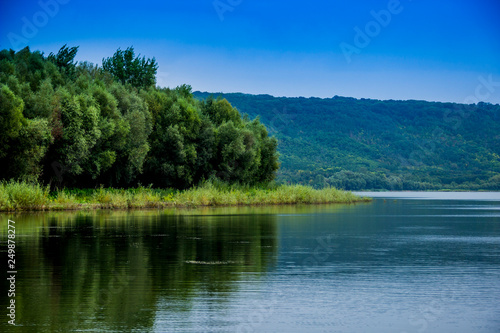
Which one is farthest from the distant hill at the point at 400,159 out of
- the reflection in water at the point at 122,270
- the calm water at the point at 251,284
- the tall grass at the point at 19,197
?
the calm water at the point at 251,284

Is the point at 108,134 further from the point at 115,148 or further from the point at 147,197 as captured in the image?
the point at 147,197

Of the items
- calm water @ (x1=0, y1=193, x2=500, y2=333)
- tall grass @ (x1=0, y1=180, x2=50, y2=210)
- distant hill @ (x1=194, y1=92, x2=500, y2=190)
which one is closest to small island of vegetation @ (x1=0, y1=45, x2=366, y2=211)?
tall grass @ (x1=0, y1=180, x2=50, y2=210)

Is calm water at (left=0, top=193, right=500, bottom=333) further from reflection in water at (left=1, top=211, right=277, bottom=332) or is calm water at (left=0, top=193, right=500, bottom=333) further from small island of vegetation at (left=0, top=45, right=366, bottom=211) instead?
small island of vegetation at (left=0, top=45, right=366, bottom=211)

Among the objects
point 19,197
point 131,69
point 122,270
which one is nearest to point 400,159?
point 131,69

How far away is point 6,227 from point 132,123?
31.2 meters

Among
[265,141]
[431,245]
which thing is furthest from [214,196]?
[431,245]

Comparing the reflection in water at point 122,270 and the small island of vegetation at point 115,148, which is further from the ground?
the small island of vegetation at point 115,148

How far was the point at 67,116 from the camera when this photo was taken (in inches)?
1955

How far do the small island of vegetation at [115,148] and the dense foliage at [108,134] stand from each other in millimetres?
90

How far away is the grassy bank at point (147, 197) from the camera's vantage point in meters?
40.3

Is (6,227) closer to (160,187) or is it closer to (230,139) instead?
(160,187)

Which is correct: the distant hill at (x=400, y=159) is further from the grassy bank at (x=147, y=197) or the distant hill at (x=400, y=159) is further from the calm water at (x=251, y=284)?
the calm water at (x=251, y=284)

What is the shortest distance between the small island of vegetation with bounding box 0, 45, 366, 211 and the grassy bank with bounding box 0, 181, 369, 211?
9 cm

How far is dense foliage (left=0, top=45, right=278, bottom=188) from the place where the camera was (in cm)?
4581
